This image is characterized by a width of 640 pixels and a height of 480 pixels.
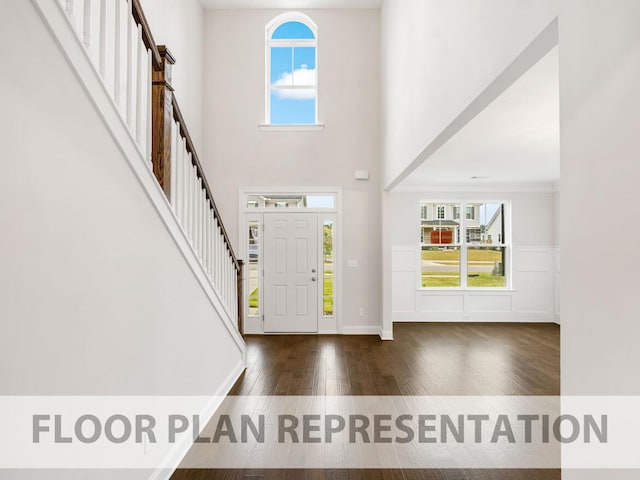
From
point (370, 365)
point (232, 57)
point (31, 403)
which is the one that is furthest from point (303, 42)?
point (31, 403)

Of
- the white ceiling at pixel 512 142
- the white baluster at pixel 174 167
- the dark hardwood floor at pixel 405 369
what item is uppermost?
the white ceiling at pixel 512 142

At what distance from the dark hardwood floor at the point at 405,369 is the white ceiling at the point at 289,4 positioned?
5140 mm

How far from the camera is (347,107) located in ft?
21.8

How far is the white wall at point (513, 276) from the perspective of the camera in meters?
7.76

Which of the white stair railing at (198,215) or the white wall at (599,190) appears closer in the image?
the white wall at (599,190)

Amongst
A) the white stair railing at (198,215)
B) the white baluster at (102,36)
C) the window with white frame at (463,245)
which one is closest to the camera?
A: the white baluster at (102,36)

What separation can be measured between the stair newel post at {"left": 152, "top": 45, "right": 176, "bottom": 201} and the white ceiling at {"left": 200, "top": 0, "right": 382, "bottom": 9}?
179 inches

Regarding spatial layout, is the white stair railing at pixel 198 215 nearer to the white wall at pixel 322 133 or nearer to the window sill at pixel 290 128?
the white wall at pixel 322 133

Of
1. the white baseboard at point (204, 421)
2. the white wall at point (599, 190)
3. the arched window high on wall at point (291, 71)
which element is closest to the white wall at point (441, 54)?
the white wall at point (599, 190)

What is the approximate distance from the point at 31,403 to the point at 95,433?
0.48 metres

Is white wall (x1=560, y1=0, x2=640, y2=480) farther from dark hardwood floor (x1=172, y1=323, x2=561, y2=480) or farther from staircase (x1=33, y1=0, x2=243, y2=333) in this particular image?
staircase (x1=33, y1=0, x2=243, y2=333)

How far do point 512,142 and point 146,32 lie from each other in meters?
3.54

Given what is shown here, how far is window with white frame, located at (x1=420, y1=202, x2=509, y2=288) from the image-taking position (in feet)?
26.3

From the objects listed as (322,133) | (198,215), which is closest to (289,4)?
(322,133)
